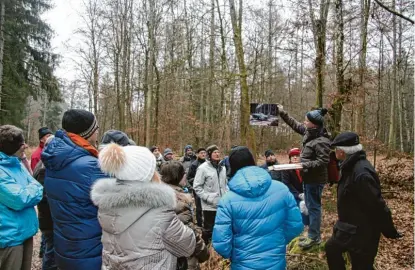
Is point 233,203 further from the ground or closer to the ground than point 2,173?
closer to the ground

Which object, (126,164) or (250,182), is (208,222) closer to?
(250,182)

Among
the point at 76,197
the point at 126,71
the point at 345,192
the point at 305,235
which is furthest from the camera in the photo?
the point at 126,71

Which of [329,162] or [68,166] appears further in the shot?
[329,162]

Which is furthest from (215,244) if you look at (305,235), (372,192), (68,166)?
(305,235)

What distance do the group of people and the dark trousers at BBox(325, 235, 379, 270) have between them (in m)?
0.01

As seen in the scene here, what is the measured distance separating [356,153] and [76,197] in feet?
9.02

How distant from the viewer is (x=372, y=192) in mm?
3244

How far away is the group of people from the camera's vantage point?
2359 mm

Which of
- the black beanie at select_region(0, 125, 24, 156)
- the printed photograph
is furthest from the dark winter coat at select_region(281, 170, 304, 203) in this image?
the black beanie at select_region(0, 125, 24, 156)

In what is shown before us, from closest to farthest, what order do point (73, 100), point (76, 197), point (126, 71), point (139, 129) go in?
1. point (76, 197)
2. point (126, 71)
3. point (139, 129)
4. point (73, 100)

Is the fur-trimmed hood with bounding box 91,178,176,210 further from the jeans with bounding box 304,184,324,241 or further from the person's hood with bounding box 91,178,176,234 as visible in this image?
the jeans with bounding box 304,184,324,241

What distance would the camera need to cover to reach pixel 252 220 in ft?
9.48

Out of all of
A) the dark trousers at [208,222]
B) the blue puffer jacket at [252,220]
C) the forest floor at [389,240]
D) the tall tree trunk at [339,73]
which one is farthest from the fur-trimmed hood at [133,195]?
the tall tree trunk at [339,73]

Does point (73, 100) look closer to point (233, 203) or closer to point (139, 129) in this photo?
point (139, 129)
